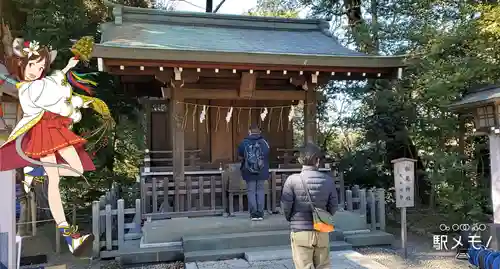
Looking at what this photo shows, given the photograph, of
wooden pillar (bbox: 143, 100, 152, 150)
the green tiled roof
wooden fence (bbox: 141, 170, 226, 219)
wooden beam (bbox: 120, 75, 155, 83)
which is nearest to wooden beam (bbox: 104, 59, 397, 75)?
the green tiled roof

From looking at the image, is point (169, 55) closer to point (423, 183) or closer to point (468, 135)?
point (468, 135)

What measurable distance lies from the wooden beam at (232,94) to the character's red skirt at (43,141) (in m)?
3.97

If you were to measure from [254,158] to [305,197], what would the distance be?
2734mm

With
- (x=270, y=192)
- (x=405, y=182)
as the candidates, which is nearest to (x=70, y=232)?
(x=270, y=192)

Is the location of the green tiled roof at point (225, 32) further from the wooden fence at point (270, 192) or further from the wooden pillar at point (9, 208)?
the wooden pillar at point (9, 208)

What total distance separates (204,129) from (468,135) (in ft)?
18.5

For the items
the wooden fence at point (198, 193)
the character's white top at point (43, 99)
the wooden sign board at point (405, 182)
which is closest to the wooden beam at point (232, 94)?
the wooden fence at point (198, 193)

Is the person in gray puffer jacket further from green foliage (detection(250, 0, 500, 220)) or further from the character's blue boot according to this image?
green foliage (detection(250, 0, 500, 220))

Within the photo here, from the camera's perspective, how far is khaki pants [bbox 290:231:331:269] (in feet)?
12.7

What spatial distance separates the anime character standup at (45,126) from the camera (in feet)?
12.4

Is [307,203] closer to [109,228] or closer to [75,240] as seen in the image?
[75,240]

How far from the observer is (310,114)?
8531mm

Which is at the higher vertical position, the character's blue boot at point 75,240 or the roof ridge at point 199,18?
the roof ridge at point 199,18

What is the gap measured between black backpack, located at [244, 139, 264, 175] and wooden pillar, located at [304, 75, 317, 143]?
2.13 metres
